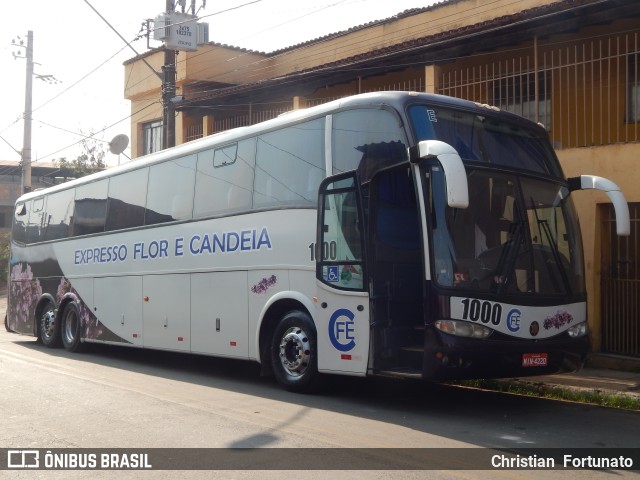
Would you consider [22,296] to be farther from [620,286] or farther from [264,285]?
[620,286]

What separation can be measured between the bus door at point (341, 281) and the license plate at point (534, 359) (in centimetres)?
175

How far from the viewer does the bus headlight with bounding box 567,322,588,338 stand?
910 cm

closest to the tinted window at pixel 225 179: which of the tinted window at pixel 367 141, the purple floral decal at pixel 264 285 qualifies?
the purple floral decal at pixel 264 285

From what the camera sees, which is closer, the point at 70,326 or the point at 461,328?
the point at 461,328

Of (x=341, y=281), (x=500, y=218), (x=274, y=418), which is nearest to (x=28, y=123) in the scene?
(x=341, y=281)

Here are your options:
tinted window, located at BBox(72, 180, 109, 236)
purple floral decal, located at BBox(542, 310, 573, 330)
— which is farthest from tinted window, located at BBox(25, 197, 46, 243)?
purple floral decal, located at BBox(542, 310, 573, 330)

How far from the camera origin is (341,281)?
932 centimetres

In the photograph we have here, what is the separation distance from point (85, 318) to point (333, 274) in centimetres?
829

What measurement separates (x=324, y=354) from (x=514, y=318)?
2.36 metres

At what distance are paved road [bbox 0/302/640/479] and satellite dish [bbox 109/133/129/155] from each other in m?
12.5

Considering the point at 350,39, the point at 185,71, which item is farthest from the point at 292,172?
the point at 185,71

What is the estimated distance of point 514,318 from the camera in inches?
334

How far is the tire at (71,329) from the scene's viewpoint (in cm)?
1634

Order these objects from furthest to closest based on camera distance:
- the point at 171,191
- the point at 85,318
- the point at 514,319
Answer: the point at 85,318 < the point at 171,191 < the point at 514,319
